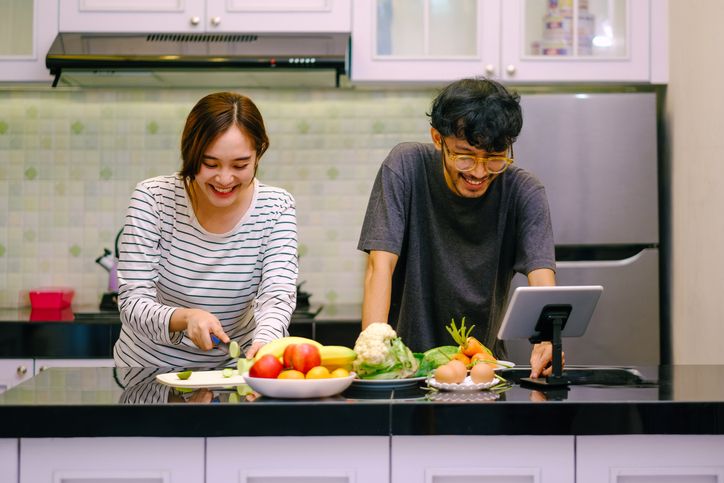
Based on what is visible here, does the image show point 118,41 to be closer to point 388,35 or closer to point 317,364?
point 388,35

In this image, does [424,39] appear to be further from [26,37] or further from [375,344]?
[375,344]

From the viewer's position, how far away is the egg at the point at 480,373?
1753 millimetres

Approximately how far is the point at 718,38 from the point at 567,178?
0.71 metres

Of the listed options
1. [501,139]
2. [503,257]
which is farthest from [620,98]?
[501,139]

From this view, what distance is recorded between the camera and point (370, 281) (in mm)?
2201

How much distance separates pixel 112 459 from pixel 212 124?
75 cm

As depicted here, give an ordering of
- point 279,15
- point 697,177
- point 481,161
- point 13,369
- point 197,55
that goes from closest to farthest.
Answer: point 481,161 → point 697,177 → point 13,369 → point 197,55 → point 279,15

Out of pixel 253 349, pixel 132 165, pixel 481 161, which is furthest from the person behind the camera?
pixel 132 165

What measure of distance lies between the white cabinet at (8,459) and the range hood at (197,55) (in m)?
1.92

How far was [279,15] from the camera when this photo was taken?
3.41 metres

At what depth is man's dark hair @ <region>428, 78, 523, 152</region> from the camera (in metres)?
2.01

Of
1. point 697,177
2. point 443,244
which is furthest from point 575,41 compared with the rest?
point 443,244

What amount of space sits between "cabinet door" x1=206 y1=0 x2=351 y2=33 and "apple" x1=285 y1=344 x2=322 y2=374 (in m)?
1.97

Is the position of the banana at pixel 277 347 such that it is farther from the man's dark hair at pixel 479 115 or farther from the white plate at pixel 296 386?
the man's dark hair at pixel 479 115
